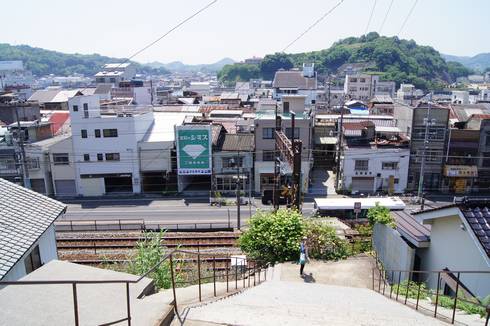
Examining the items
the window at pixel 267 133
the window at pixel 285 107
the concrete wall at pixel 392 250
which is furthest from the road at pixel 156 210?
the concrete wall at pixel 392 250

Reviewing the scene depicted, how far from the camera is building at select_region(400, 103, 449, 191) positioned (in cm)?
3281

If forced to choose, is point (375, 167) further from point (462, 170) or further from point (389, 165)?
point (462, 170)

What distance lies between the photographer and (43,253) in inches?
442

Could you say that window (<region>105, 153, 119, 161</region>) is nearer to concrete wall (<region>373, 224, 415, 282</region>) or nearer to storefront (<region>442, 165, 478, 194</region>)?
concrete wall (<region>373, 224, 415, 282</region>)

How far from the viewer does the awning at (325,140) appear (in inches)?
1521

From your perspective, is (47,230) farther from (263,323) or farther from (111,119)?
(111,119)

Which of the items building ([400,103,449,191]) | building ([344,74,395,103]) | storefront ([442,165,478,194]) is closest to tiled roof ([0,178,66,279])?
building ([400,103,449,191])

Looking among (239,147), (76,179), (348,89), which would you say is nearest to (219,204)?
(239,147)

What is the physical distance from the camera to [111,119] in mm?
32219

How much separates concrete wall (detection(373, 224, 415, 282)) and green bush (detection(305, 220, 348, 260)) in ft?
4.60

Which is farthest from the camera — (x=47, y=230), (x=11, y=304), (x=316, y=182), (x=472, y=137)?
(x=316, y=182)

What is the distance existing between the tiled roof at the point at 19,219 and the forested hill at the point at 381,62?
12500 centimetres

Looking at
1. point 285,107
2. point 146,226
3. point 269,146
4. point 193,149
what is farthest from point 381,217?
point 285,107

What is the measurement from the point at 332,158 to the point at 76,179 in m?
25.4
